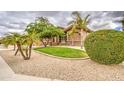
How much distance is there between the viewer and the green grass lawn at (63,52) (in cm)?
314

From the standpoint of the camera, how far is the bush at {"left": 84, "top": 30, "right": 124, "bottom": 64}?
9.98 ft

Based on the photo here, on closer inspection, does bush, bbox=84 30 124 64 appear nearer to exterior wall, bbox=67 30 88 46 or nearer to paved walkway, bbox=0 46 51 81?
exterior wall, bbox=67 30 88 46

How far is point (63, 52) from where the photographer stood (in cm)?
319

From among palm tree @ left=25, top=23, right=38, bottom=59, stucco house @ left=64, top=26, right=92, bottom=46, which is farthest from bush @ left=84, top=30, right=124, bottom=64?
palm tree @ left=25, top=23, right=38, bottom=59

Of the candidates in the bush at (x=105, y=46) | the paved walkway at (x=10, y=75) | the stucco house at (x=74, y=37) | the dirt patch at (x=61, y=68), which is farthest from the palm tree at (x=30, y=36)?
the bush at (x=105, y=46)

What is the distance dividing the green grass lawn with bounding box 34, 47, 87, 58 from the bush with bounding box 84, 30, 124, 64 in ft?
0.39

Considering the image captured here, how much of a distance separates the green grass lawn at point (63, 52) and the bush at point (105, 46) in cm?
12

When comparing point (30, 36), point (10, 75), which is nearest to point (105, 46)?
point (30, 36)

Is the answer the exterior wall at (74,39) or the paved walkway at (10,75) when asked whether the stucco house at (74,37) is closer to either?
the exterior wall at (74,39)

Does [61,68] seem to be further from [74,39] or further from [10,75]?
[10,75]

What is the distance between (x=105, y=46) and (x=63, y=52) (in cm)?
56
